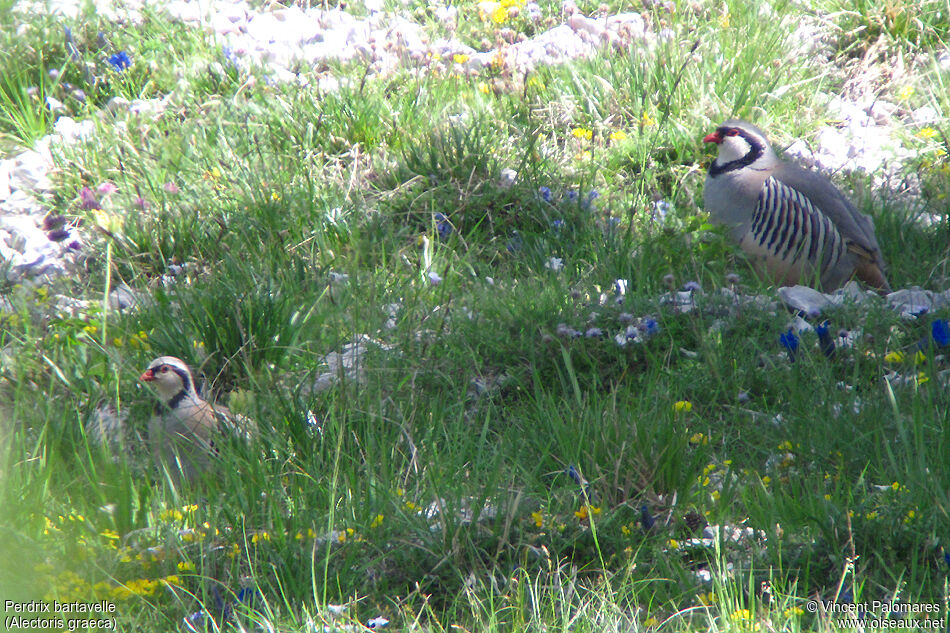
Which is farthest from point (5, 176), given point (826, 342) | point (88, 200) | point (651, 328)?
point (826, 342)

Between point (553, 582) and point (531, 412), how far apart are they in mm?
1006

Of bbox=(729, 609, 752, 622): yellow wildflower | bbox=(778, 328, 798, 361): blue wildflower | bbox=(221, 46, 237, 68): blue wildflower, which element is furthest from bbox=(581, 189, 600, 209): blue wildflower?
bbox=(729, 609, 752, 622): yellow wildflower

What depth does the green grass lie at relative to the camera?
2570 mm

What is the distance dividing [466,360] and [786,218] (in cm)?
193

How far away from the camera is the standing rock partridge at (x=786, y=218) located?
4605 millimetres

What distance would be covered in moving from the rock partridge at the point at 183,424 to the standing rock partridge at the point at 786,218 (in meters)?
2.65

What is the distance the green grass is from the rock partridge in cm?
9

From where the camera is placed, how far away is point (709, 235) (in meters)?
4.58

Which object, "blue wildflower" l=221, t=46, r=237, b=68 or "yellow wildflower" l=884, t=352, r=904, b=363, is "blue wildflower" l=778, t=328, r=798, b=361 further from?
"blue wildflower" l=221, t=46, r=237, b=68

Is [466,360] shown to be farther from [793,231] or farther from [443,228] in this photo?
[793,231]

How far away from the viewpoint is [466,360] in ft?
12.6

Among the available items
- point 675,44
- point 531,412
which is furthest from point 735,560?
point 675,44

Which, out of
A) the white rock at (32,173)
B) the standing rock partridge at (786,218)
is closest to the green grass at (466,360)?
the white rock at (32,173)

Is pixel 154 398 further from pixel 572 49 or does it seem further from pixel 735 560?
pixel 572 49
